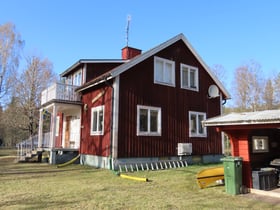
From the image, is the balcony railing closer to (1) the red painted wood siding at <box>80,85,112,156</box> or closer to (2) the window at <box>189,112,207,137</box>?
(1) the red painted wood siding at <box>80,85,112,156</box>

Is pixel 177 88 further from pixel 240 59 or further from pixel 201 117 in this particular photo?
pixel 240 59

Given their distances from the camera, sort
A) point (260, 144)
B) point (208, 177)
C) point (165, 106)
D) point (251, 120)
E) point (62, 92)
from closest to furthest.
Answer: point (251, 120) → point (208, 177) → point (260, 144) → point (165, 106) → point (62, 92)

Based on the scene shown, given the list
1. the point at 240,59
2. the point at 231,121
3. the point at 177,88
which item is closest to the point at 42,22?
the point at 177,88

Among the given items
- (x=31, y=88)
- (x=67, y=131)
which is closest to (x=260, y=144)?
(x=67, y=131)

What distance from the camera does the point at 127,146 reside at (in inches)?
463

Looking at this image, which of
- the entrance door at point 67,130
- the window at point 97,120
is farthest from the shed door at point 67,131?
the window at point 97,120

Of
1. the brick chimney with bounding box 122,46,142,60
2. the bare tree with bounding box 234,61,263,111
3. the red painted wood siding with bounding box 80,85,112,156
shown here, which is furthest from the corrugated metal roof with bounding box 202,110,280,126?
the bare tree with bounding box 234,61,263,111

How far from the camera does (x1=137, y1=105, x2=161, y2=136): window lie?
1242cm

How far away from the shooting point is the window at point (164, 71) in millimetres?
13703

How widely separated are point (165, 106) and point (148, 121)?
1517 millimetres

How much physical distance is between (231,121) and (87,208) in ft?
15.7

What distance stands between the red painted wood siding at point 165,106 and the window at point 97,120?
1.50m

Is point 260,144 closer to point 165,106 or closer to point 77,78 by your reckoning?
point 165,106

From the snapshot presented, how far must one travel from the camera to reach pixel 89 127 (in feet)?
45.7
